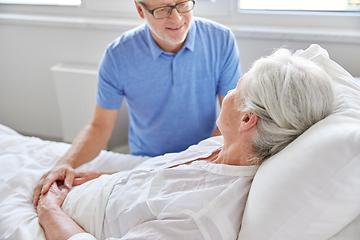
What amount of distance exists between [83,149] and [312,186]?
107 cm

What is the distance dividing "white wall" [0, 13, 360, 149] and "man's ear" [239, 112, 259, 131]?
96 cm

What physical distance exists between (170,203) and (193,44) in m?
0.85

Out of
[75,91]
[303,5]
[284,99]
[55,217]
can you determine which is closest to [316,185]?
[284,99]

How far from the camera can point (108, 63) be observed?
61.5 inches

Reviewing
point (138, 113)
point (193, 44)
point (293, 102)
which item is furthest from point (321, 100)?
point (138, 113)

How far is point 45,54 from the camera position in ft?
7.98

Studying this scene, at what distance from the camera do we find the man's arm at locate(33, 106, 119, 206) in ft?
4.47

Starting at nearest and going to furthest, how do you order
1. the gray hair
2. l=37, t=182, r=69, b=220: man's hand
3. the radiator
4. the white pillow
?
the white pillow
the gray hair
l=37, t=182, r=69, b=220: man's hand
the radiator

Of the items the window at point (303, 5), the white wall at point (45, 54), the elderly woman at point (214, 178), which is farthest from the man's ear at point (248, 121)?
the window at point (303, 5)

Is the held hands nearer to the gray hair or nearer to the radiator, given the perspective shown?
the gray hair

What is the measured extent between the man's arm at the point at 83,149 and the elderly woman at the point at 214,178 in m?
0.12

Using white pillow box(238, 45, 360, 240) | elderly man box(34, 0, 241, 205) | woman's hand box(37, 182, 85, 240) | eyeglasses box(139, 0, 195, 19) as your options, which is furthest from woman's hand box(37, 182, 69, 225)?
eyeglasses box(139, 0, 195, 19)

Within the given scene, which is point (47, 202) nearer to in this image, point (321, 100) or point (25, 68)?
point (321, 100)

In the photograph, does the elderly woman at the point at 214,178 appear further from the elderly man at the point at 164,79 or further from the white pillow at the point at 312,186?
the elderly man at the point at 164,79
